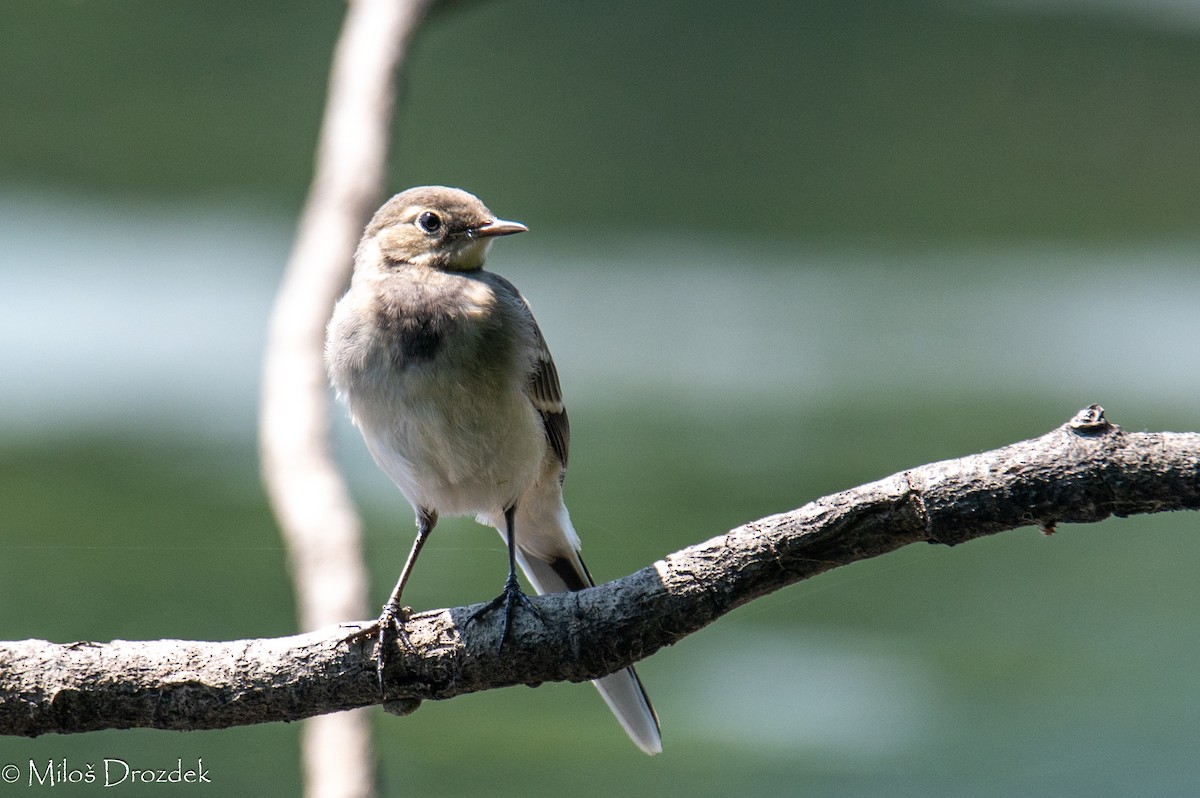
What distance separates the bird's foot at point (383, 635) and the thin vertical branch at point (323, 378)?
1.03 metres

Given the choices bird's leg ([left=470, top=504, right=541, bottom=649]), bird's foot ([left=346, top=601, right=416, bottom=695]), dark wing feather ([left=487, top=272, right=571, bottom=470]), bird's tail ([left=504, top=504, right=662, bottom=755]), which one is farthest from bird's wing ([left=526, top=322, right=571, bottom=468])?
bird's foot ([left=346, top=601, right=416, bottom=695])

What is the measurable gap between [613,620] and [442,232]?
1.34m

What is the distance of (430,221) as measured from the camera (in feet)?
11.0

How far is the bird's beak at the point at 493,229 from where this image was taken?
325 centimetres

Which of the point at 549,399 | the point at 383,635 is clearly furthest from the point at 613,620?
the point at 549,399

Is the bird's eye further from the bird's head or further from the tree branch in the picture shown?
the tree branch

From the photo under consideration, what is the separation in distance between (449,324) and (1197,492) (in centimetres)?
167

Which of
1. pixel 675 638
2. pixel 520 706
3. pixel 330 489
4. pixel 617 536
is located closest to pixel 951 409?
pixel 617 536

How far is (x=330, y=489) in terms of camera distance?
453cm

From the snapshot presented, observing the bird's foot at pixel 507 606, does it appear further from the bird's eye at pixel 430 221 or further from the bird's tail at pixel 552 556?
the bird's eye at pixel 430 221

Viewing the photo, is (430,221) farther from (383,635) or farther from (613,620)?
(613,620)

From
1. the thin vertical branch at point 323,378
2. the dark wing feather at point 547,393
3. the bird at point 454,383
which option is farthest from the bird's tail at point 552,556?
the thin vertical branch at point 323,378

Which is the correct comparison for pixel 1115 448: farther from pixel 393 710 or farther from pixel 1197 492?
pixel 393 710

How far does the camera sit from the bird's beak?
3.25 meters
